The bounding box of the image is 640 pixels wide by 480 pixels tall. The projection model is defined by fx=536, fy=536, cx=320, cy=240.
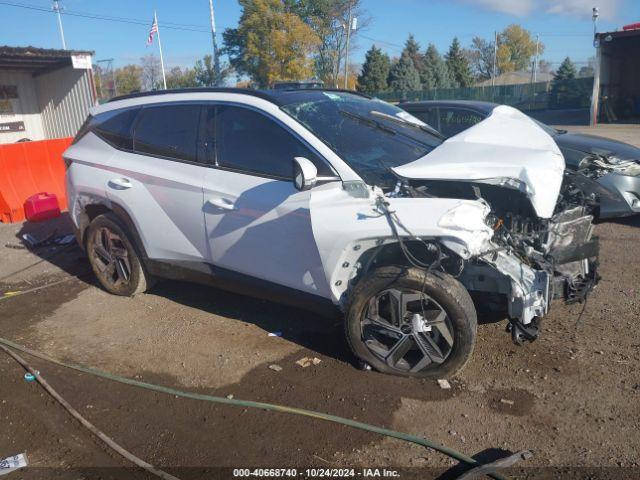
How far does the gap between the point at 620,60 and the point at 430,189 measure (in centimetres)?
2905

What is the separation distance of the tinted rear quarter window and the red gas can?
394cm

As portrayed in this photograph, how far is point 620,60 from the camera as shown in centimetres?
2714

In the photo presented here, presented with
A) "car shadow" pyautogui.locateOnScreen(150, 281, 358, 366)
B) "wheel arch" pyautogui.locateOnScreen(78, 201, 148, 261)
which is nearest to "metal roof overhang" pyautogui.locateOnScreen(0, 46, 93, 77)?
"wheel arch" pyautogui.locateOnScreen(78, 201, 148, 261)

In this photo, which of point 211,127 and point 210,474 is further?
point 211,127

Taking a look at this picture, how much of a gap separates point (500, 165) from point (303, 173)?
1232 mm

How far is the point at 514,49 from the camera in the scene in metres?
88.8

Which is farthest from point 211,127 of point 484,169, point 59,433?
point 59,433

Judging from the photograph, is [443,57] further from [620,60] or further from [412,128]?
[412,128]

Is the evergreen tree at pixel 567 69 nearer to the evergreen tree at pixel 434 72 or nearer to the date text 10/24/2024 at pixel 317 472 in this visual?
the evergreen tree at pixel 434 72

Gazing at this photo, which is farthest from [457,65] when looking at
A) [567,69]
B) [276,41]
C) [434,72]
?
[276,41]

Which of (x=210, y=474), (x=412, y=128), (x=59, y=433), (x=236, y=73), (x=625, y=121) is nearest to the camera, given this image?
(x=210, y=474)

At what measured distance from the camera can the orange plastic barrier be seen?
8.59 meters

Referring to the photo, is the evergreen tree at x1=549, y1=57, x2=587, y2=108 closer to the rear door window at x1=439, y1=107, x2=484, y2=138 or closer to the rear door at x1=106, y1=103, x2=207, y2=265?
the rear door window at x1=439, y1=107, x2=484, y2=138

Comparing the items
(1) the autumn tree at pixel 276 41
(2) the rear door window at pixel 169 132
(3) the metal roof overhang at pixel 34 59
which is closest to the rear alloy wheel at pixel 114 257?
(2) the rear door window at pixel 169 132
